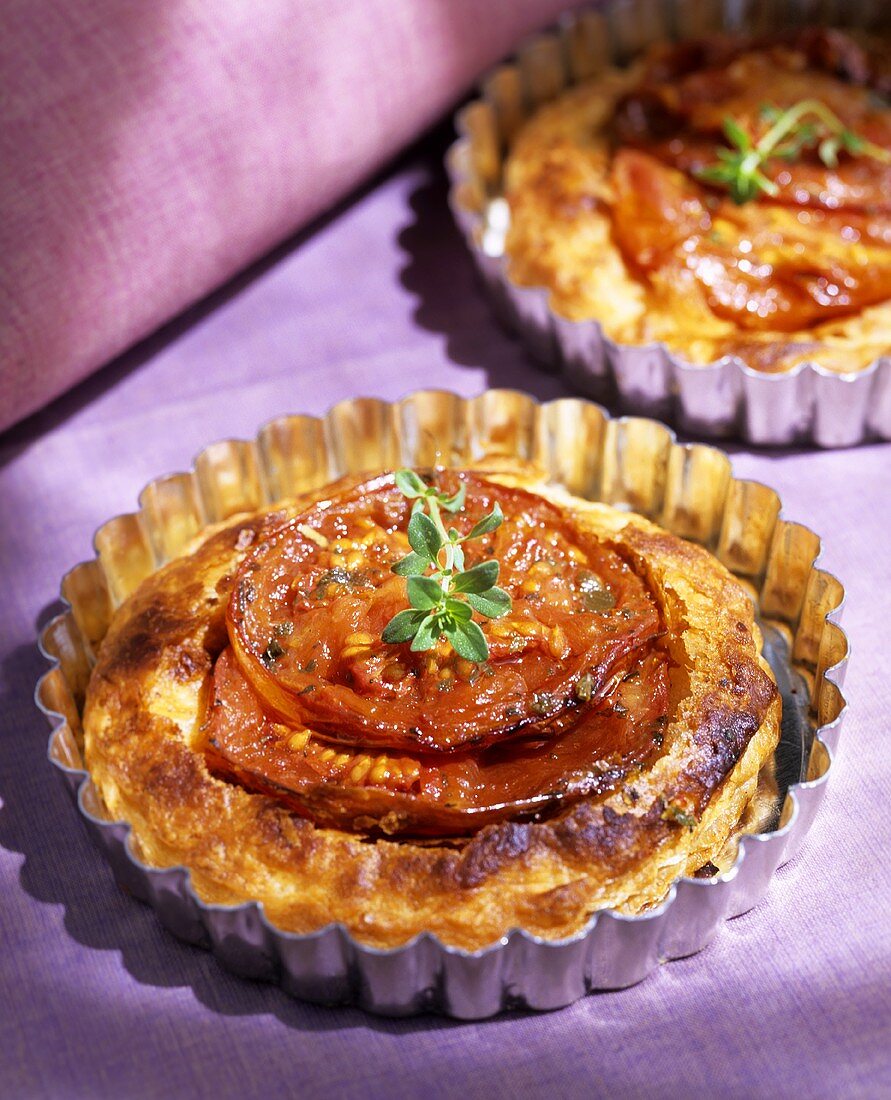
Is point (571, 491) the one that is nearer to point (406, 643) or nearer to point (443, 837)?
point (406, 643)

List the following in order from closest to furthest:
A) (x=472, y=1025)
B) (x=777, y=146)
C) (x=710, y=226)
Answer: (x=472, y=1025) → (x=710, y=226) → (x=777, y=146)

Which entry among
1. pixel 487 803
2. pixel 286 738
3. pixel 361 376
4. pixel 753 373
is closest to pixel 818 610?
pixel 753 373

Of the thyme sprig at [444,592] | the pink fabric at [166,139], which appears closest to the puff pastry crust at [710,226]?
the pink fabric at [166,139]

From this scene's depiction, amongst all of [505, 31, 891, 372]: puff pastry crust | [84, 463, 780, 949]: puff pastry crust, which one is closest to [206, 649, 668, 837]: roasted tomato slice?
[84, 463, 780, 949]: puff pastry crust

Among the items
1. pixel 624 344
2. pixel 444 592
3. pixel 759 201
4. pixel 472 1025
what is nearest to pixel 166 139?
pixel 624 344

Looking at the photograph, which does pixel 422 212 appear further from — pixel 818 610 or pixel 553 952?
pixel 553 952

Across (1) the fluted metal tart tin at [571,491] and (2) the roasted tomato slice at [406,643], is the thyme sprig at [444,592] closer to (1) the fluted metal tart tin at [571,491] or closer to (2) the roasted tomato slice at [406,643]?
(2) the roasted tomato slice at [406,643]

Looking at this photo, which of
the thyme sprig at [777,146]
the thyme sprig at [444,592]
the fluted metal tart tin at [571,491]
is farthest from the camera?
the thyme sprig at [777,146]
